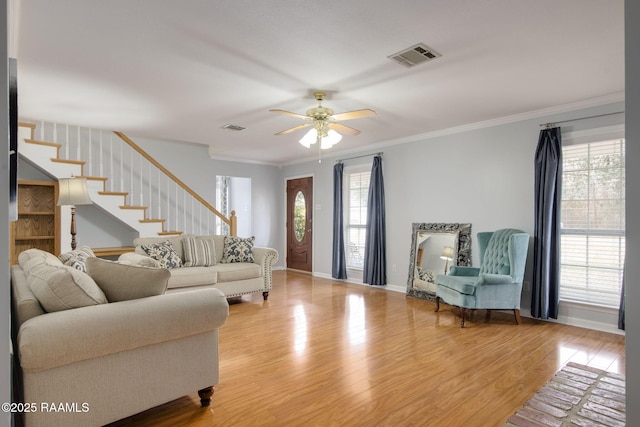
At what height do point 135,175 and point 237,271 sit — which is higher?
point 135,175

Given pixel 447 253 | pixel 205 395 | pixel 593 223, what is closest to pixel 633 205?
pixel 205 395

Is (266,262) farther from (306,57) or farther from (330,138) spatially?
(306,57)

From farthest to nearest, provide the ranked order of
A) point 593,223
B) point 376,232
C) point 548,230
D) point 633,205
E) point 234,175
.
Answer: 1. point 234,175
2. point 376,232
3. point 548,230
4. point 593,223
5. point 633,205

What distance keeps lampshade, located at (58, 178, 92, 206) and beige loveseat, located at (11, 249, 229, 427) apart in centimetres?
199

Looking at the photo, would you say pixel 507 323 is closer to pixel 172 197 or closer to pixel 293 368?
pixel 293 368

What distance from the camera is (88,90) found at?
365 centimetres

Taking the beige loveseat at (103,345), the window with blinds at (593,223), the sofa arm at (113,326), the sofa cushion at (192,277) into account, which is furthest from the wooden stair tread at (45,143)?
the window with blinds at (593,223)

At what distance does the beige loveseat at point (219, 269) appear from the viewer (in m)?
4.54

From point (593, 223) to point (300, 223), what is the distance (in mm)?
5298

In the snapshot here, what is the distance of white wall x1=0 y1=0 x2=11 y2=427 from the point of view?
1255 millimetres

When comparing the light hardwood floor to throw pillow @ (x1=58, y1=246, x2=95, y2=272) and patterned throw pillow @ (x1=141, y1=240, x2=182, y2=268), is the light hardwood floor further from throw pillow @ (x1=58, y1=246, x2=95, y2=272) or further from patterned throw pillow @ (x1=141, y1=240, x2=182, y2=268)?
throw pillow @ (x1=58, y1=246, x2=95, y2=272)

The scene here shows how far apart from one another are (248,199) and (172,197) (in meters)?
2.31

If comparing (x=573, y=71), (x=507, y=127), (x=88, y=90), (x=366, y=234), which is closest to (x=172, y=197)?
(x=88, y=90)

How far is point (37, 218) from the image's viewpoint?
200 inches
